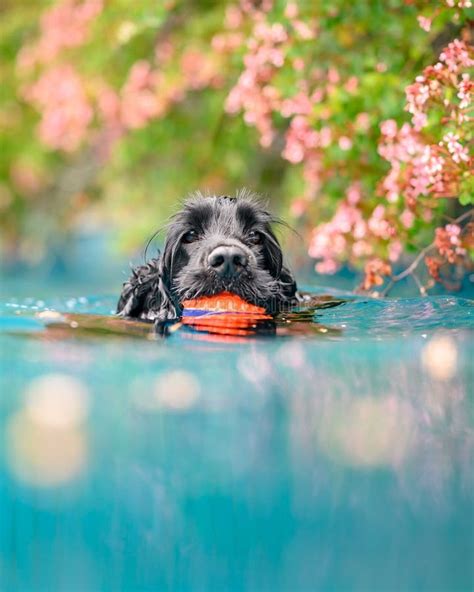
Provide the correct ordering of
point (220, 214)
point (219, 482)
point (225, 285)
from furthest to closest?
point (220, 214) < point (225, 285) < point (219, 482)

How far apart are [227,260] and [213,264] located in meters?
0.09

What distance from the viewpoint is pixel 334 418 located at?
12.0 ft

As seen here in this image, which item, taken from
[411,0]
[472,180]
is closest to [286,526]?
Result: [472,180]

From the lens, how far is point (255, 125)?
33.6ft

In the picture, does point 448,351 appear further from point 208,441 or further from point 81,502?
point 81,502

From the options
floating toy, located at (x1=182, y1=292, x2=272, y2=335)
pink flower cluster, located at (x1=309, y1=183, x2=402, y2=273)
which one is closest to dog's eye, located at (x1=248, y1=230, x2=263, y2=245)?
floating toy, located at (x1=182, y1=292, x2=272, y2=335)

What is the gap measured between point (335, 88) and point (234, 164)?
4819mm

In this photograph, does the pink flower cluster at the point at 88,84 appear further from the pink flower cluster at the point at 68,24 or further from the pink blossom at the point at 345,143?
the pink blossom at the point at 345,143

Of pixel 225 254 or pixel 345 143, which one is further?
pixel 345 143

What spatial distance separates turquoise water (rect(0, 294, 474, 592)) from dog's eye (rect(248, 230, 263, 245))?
186cm

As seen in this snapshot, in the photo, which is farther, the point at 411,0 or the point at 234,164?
the point at 234,164

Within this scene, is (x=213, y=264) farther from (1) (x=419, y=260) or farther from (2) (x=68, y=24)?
(2) (x=68, y=24)

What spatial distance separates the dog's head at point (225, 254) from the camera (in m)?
4.87

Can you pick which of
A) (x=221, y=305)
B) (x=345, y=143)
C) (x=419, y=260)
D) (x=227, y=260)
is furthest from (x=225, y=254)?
(x=345, y=143)
